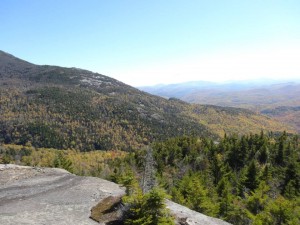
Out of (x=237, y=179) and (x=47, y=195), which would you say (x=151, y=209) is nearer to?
(x=47, y=195)

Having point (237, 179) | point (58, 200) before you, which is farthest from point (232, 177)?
point (58, 200)

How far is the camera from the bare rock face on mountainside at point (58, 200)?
2817 centimetres

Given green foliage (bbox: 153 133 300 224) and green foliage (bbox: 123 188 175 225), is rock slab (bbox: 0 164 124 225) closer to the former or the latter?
green foliage (bbox: 123 188 175 225)

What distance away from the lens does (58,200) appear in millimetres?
32406

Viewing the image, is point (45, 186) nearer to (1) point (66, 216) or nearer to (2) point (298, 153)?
(1) point (66, 216)

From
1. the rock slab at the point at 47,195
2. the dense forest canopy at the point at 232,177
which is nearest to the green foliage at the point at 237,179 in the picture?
the dense forest canopy at the point at 232,177

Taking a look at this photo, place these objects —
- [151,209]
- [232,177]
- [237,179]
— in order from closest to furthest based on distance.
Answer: [151,209] → [237,179] → [232,177]

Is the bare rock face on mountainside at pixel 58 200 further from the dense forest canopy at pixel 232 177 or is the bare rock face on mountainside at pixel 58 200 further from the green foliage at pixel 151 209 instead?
the green foliage at pixel 151 209

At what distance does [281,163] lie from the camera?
3804 inches

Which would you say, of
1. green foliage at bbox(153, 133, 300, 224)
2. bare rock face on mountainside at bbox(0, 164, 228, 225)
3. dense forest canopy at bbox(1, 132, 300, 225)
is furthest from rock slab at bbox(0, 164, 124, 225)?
green foliage at bbox(153, 133, 300, 224)

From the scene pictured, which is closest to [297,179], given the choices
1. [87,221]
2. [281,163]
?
[281,163]

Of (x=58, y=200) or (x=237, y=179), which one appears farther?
(x=237, y=179)

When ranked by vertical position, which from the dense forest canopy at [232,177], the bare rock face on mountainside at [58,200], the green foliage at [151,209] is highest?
the green foliage at [151,209]

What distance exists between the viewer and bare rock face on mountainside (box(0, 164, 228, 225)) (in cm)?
2817
